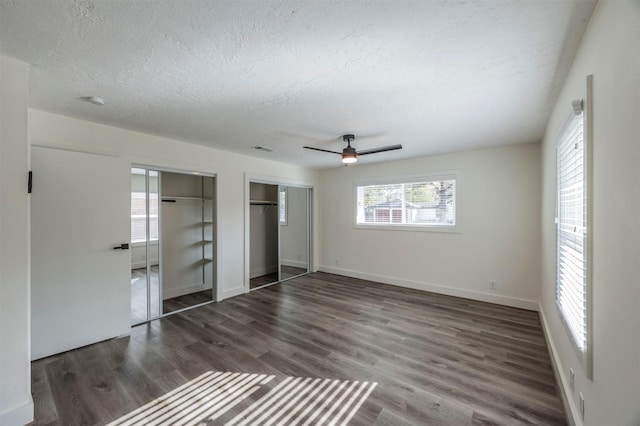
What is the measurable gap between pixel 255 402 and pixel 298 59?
2513 millimetres

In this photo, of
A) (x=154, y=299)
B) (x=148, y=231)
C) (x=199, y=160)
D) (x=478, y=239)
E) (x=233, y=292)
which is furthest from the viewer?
(x=233, y=292)

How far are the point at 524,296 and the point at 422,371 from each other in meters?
2.57

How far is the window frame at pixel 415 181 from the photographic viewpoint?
439 cm

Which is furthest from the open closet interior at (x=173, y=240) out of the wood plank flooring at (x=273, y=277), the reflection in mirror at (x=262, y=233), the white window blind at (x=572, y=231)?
the white window blind at (x=572, y=231)

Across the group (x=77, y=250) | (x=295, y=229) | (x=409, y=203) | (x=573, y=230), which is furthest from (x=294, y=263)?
(x=573, y=230)

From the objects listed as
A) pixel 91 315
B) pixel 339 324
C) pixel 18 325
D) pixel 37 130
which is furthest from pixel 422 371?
pixel 37 130

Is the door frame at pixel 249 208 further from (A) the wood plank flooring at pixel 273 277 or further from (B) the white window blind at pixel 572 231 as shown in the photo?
(B) the white window blind at pixel 572 231

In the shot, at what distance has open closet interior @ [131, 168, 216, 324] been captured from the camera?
360cm

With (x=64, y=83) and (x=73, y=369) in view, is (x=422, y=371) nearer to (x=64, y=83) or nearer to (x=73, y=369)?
(x=73, y=369)

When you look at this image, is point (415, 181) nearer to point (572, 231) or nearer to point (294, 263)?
point (572, 231)

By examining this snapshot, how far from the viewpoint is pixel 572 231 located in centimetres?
185

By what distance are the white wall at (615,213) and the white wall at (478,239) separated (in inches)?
110

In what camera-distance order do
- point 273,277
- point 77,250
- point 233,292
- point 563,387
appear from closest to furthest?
point 563,387, point 77,250, point 233,292, point 273,277

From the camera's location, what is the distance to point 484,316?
3.58 metres
